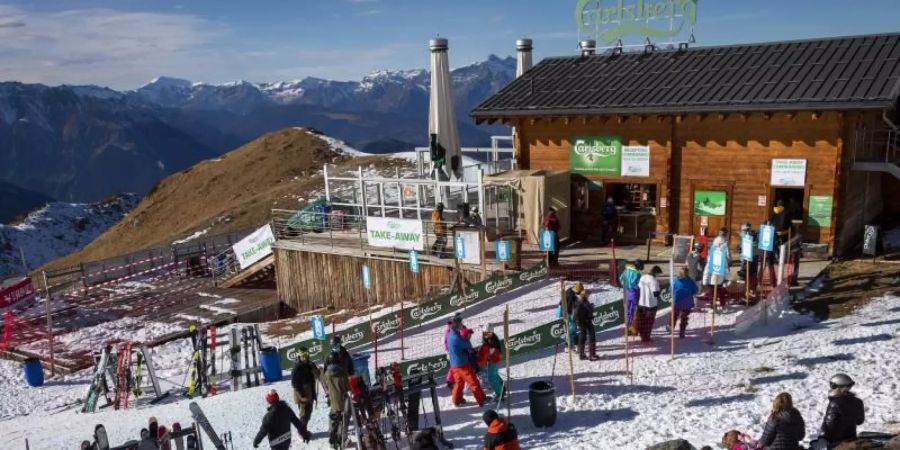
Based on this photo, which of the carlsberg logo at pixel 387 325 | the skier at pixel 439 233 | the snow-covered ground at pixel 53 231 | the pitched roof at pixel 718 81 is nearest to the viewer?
the carlsberg logo at pixel 387 325

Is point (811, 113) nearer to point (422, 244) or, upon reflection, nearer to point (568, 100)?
point (568, 100)

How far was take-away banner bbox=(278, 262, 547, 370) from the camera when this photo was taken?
15891 millimetres

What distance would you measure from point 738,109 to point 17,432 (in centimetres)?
1957

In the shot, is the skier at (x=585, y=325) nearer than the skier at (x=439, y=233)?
Yes

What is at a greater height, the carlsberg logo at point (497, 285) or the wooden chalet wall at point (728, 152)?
the wooden chalet wall at point (728, 152)

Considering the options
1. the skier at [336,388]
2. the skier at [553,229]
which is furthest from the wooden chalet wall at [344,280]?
the skier at [336,388]

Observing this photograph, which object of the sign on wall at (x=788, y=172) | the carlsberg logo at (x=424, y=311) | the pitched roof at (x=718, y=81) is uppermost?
the pitched roof at (x=718, y=81)

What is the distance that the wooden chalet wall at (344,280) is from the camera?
2098 centimetres

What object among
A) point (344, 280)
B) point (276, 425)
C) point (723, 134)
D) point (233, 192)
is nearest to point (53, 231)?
point (233, 192)

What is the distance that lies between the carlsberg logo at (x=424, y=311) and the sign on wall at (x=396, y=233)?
385 centimetres

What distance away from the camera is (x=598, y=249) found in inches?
828

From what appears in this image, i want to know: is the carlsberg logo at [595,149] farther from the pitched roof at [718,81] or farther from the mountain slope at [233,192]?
the mountain slope at [233,192]

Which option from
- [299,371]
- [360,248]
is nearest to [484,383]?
[299,371]

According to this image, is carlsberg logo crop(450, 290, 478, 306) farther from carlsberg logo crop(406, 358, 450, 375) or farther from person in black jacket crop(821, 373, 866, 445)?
person in black jacket crop(821, 373, 866, 445)
